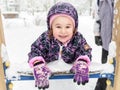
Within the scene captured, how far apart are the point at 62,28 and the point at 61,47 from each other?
18 centimetres

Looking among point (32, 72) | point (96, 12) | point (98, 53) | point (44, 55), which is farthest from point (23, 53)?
point (32, 72)

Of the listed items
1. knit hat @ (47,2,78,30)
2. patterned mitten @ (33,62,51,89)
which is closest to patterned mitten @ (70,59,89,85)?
patterned mitten @ (33,62,51,89)

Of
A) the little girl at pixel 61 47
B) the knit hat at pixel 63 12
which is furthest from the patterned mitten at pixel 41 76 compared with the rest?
the knit hat at pixel 63 12

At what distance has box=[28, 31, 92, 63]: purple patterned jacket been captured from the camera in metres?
1.19

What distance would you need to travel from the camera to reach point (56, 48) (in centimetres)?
126

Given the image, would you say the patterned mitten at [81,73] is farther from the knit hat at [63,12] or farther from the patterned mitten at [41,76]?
the knit hat at [63,12]

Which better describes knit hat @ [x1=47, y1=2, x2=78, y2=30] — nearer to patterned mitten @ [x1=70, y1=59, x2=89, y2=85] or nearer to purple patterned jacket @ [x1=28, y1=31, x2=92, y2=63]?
purple patterned jacket @ [x1=28, y1=31, x2=92, y2=63]

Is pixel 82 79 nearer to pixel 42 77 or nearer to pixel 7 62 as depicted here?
pixel 42 77

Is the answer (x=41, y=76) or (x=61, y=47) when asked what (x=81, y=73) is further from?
(x=61, y=47)

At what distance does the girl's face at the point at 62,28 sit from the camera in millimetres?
1087

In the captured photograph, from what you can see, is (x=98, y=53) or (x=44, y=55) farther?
(x=98, y=53)

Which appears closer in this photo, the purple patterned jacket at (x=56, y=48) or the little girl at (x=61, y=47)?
the little girl at (x=61, y=47)

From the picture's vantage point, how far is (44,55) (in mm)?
1244

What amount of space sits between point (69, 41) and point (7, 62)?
33cm
